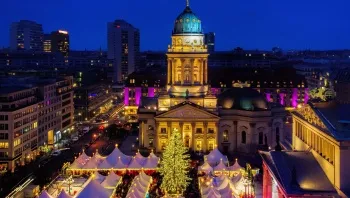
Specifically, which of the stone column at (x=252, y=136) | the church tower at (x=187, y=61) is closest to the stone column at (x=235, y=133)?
the stone column at (x=252, y=136)

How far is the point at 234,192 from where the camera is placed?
200 feet

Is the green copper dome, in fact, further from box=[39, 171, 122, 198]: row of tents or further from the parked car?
box=[39, 171, 122, 198]: row of tents

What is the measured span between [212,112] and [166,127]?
9016 mm

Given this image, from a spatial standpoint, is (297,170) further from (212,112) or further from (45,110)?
(45,110)

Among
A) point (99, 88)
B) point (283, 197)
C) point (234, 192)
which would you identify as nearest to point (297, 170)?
point (283, 197)

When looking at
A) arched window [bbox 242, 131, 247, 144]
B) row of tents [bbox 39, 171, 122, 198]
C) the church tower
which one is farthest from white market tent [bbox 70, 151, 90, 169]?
arched window [bbox 242, 131, 247, 144]

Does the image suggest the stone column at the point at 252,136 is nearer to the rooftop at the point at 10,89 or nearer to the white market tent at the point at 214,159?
the white market tent at the point at 214,159

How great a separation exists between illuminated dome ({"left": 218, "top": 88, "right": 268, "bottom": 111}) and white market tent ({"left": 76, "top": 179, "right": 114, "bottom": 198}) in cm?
4640

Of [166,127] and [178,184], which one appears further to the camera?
[166,127]

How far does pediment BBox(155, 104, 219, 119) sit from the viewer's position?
95.7 m

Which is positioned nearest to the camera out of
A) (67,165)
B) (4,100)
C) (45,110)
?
(67,165)

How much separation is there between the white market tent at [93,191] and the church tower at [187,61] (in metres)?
48.4

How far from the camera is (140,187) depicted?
60.7 metres

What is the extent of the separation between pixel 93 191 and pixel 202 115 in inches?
1712
